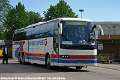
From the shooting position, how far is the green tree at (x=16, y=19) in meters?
67.4

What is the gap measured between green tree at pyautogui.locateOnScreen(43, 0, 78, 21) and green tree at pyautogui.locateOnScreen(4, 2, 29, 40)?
16.9 feet

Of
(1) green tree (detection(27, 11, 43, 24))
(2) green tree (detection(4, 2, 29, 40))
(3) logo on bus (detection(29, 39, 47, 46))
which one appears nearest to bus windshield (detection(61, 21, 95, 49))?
(3) logo on bus (detection(29, 39, 47, 46))

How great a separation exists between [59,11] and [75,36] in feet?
160

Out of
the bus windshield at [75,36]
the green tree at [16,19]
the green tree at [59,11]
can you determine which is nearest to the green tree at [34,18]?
the green tree at [16,19]

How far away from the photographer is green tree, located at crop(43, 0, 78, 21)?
68.8 metres

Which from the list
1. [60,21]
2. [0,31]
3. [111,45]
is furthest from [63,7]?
[60,21]

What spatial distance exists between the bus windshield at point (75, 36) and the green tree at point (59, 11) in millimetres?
48343

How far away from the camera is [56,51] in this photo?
20.8m

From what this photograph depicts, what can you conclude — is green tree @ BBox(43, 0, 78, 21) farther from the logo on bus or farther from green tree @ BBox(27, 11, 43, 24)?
the logo on bus

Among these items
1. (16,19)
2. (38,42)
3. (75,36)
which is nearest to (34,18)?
(16,19)

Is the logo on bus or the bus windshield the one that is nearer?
the bus windshield

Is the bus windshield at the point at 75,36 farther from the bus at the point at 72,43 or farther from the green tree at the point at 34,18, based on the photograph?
the green tree at the point at 34,18

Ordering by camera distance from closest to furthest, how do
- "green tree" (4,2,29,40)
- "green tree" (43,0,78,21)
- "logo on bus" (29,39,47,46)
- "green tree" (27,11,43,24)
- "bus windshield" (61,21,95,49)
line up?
"bus windshield" (61,21,95,49), "logo on bus" (29,39,47,46), "green tree" (4,2,29,40), "green tree" (43,0,78,21), "green tree" (27,11,43,24)

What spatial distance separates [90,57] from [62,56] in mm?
1872
